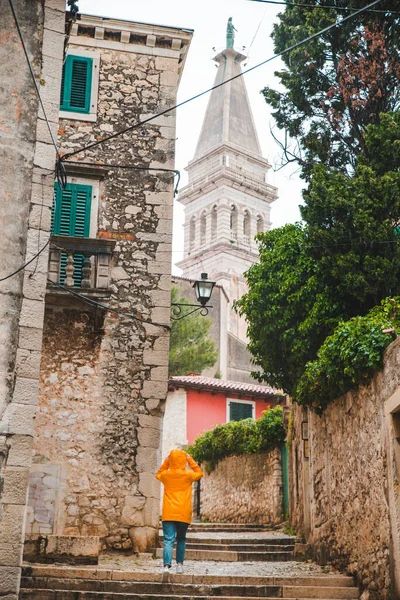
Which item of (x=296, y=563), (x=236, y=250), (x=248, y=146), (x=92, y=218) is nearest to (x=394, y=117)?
(x=92, y=218)

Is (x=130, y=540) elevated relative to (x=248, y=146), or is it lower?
lower

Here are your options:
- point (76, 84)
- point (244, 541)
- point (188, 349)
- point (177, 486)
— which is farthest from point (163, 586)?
point (188, 349)

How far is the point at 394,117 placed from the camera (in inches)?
523

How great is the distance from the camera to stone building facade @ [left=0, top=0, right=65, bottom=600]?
745cm

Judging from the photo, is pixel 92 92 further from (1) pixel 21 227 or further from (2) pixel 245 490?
(2) pixel 245 490

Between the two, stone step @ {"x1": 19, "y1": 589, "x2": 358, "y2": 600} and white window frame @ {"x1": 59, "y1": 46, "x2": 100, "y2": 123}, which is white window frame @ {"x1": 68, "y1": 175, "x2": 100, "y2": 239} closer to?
white window frame @ {"x1": 59, "y1": 46, "x2": 100, "y2": 123}

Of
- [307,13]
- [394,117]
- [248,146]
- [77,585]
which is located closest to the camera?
[77,585]

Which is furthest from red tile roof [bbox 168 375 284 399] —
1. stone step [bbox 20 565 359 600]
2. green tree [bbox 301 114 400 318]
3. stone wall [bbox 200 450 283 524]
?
stone step [bbox 20 565 359 600]

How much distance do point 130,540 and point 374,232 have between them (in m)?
6.26

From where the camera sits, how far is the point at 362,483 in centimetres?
933

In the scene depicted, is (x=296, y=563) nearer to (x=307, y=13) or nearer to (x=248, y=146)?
(x=307, y=13)

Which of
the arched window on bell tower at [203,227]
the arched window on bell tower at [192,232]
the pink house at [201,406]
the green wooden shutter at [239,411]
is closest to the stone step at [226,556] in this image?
the pink house at [201,406]

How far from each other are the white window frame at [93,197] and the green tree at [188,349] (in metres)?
21.6

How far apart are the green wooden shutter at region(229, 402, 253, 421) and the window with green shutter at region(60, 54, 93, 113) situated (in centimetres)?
1913
